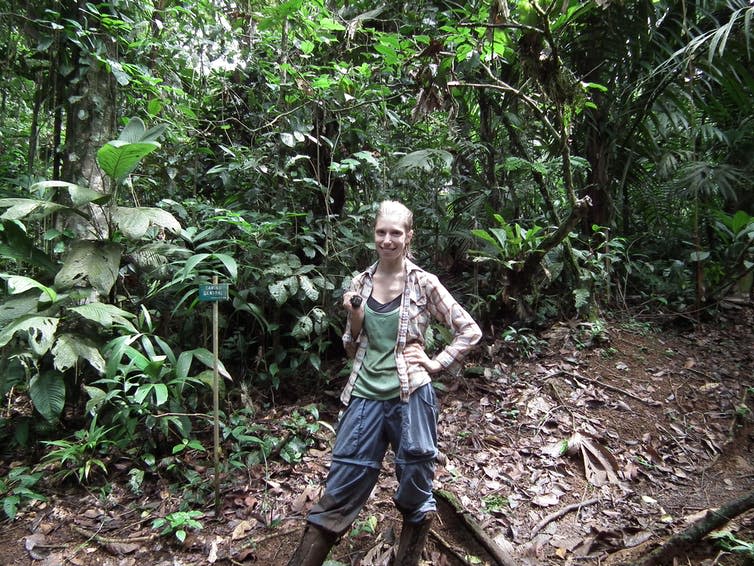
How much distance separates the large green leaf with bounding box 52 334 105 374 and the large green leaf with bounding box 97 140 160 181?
44.7 inches

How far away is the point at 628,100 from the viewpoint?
5.16m

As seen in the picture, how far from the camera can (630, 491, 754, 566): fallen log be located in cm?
217

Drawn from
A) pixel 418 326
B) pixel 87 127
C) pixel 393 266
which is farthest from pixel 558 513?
pixel 87 127

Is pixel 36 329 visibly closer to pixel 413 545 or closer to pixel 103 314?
pixel 103 314

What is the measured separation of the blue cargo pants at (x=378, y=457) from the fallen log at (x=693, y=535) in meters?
1.07

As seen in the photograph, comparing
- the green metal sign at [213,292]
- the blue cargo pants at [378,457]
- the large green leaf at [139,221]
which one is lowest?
the blue cargo pants at [378,457]

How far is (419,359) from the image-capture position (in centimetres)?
213

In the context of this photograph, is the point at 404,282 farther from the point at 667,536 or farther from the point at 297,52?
the point at 297,52

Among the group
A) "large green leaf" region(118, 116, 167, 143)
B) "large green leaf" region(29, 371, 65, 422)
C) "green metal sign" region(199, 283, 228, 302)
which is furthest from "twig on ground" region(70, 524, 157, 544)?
"large green leaf" region(118, 116, 167, 143)

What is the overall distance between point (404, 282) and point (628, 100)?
14.8 ft

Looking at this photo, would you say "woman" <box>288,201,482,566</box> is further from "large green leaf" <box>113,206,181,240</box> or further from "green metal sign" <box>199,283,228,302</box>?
"large green leaf" <box>113,206,181,240</box>

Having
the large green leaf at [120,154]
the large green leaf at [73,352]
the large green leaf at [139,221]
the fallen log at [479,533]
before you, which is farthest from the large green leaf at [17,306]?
the fallen log at [479,533]

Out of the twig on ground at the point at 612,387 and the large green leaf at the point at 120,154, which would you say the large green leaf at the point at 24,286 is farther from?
the twig on ground at the point at 612,387

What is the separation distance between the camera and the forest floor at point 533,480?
8.35 feet
